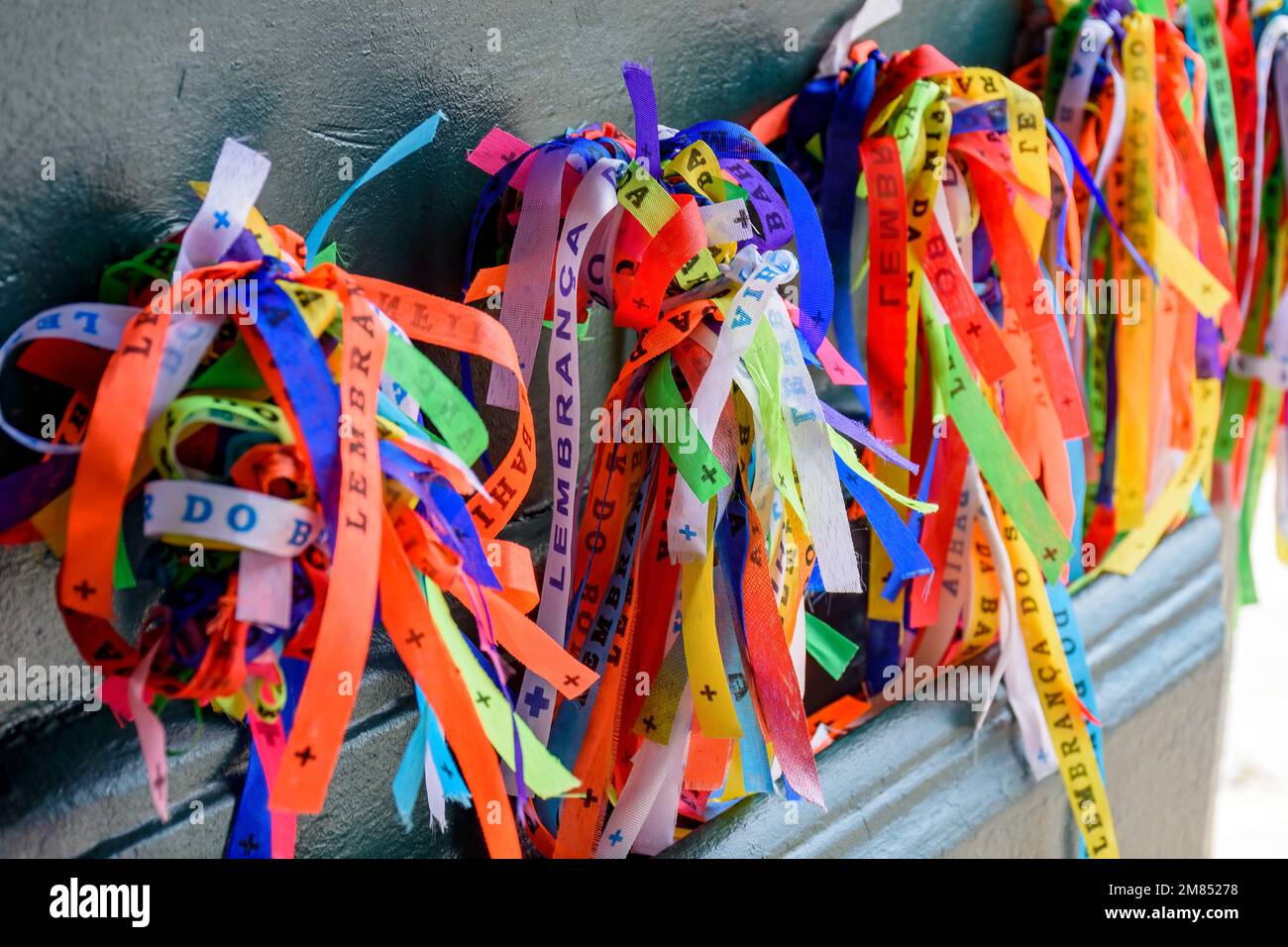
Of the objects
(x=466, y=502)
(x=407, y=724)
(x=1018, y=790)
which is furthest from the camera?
(x=1018, y=790)

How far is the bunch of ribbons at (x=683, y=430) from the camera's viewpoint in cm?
50

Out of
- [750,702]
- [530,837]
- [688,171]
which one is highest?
[688,171]

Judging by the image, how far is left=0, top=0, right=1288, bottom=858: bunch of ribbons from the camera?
0.50 m

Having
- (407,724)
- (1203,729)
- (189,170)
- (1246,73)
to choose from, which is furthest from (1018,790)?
(189,170)

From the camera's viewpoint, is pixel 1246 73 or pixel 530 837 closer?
pixel 530 837

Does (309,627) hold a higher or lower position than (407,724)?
higher

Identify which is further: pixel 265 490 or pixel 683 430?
pixel 683 430

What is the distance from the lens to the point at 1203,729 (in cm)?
116

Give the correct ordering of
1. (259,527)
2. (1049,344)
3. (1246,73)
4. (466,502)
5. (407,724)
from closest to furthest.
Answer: (259,527) → (466,502) → (407,724) → (1049,344) → (1246,73)

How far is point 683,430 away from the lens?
656mm

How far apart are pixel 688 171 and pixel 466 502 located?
0.19 meters

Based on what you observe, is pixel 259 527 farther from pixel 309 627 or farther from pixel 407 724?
pixel 407 724
